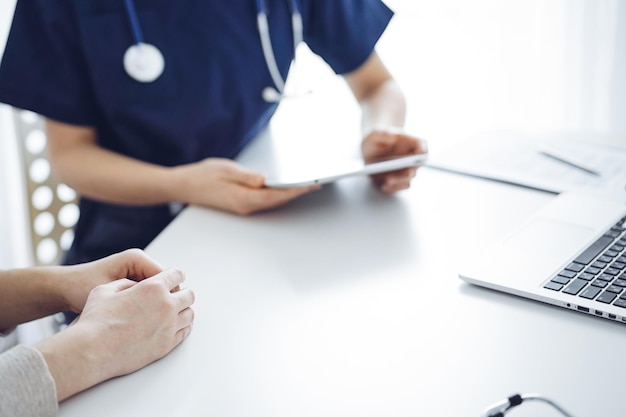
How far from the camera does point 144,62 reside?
110 centimetres

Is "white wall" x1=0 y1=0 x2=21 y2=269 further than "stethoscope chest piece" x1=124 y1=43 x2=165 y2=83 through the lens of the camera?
Yes

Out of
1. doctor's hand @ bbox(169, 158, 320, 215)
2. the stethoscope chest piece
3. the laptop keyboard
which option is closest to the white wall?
the stethoscope chest piece

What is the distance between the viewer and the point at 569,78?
5.28 ft

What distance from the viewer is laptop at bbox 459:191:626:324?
0.72 m

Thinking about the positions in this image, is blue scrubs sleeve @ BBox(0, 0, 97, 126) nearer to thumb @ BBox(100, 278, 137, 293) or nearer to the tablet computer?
the tablet computer

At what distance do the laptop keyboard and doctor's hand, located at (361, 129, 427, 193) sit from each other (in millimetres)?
284

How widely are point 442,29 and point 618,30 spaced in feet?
1.25

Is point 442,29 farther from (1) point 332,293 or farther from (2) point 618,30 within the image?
(1) point 332,293

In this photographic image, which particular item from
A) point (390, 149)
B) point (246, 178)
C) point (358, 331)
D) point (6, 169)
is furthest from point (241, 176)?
point (6, 169)

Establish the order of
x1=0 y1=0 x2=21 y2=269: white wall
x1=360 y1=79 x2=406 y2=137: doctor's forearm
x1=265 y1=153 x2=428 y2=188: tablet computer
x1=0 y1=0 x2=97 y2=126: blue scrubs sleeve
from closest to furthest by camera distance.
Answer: x1=265 y1=153 x2=428 y2=188: tablet computer < x1=0 y1=0 x2=97 y2=126: blue scrubs sleeve < x1=360 y1=79 x2=406 y2=137: doctor's forearm < x1=0 y1=0 x2=21 y2=269: white wall

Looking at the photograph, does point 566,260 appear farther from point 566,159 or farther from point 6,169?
point 6,169

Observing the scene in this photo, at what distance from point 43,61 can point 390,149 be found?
0.54 m

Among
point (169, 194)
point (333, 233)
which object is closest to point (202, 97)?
point (169, 194)

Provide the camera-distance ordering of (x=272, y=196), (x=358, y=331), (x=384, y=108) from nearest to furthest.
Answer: (x=358, y=331)
(x=272, y=196)
(x=384, y=108)
